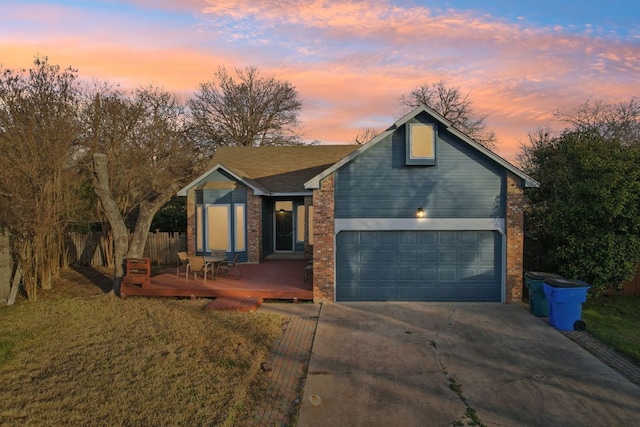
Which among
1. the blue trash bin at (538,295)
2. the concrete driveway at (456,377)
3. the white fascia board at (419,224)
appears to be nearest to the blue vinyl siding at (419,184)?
the white fascia board at (419,224)

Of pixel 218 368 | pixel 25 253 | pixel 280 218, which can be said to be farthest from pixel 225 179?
pixel 218 368

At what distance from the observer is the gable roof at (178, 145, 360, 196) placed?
653 inches

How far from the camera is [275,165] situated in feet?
63.8

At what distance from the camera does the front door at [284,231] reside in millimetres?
18766

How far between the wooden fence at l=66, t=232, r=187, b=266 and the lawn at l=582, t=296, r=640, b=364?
15583 millimetres

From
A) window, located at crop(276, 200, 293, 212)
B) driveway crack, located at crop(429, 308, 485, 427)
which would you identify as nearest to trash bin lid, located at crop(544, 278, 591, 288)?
driveway crack, located at crop(429, 308, 485, 427)

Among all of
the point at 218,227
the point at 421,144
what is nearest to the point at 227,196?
the point at 218,227

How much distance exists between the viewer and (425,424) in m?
5.16

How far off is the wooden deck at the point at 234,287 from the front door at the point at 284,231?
4537 millimetres

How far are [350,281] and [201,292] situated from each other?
13.9 feet

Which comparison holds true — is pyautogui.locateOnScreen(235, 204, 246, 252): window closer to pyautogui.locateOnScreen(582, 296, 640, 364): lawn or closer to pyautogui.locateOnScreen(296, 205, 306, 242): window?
pyautogui.locateOnScreen(296, 205, 306, 242): window

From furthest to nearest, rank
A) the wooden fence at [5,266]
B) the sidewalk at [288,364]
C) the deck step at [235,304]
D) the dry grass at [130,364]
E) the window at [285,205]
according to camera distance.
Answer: the window at [285,205] → the wooden fence at [5,266] → the deck step at [235,304] → the sidewalk at [288,364] → the dry grass at [130,364]

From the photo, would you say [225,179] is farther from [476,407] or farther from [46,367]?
[476,407]

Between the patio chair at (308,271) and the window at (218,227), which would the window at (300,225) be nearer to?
the window at (218,227)
